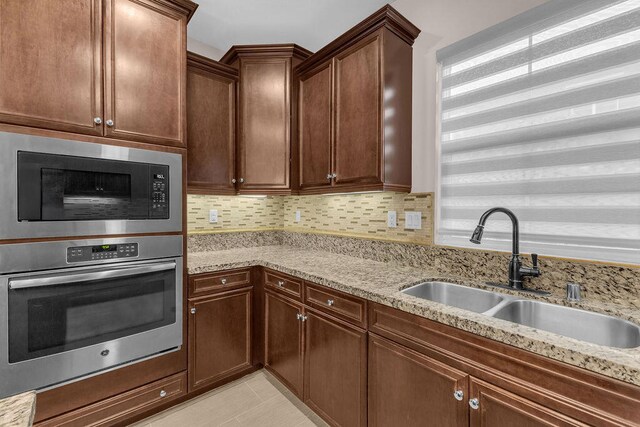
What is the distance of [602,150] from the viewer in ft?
4.19

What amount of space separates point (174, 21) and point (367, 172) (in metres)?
1.50

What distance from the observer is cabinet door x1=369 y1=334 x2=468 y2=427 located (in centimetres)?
110

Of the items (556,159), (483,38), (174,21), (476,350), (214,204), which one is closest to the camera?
(476,350)

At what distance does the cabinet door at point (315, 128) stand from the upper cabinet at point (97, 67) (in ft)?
2.84

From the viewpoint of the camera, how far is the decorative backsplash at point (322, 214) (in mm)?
1972

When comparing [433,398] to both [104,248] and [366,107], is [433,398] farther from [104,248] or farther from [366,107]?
[104,248]

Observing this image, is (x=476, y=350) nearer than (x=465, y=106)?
Yes

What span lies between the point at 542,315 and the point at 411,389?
2.17 ft

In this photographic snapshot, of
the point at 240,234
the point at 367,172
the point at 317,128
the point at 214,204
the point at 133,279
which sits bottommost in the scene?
the point at 133,279

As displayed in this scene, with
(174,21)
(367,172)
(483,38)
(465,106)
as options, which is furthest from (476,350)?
(174,21)

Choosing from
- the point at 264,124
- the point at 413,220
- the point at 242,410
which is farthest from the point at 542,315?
the point at 264,124

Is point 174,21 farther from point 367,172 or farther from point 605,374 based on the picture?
point 605,374

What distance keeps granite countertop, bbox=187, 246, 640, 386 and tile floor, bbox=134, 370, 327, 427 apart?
877mm

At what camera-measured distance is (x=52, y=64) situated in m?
1.42
